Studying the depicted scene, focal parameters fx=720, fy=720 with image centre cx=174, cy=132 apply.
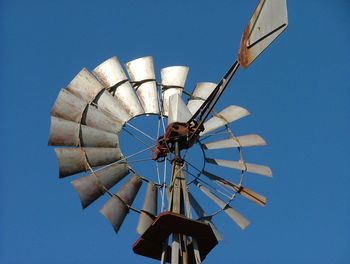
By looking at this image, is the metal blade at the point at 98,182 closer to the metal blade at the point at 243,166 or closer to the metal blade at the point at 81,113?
the metal blade at the point at 81,113

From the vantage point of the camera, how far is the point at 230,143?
44.0ft

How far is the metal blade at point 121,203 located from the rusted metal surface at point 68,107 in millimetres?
1414

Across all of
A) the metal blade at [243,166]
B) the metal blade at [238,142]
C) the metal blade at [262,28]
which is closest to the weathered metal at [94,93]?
the metal blade at [238,142]

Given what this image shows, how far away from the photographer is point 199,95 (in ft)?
46.3

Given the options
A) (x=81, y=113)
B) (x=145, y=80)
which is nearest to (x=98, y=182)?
(x=81, y=113)

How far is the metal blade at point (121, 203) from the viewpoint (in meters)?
11.5

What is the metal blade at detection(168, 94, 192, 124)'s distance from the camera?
12495 mm

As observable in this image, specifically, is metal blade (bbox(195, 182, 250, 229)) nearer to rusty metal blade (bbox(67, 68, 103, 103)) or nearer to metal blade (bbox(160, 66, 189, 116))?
metal blade (bbox(160, 66, 189, 116))

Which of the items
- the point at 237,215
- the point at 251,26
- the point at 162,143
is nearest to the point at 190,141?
the point at 162,143

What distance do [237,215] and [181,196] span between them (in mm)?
1196

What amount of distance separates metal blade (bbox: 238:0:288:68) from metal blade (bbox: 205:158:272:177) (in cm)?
236


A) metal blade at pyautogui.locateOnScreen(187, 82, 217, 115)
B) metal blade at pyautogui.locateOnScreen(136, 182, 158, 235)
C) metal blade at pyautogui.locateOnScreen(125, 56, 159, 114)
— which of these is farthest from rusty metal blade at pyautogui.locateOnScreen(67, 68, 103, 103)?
metal blade at pyautogui.locateOnScreen(187, 82, 217, 115)

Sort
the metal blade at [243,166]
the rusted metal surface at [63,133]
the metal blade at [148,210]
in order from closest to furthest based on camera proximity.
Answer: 1. the metal blade at [148,210]
2. the rusted metal surface at [63,133]
3. the metal blade at [243,166]

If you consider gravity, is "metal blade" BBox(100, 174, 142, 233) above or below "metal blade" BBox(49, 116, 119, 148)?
below
